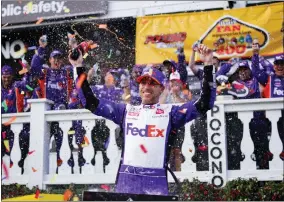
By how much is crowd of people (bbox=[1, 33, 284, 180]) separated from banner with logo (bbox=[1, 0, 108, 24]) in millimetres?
1563

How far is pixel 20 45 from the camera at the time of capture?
1023 centimetres

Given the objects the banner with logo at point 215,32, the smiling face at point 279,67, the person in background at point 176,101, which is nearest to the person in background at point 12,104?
the person in background at point 176,101

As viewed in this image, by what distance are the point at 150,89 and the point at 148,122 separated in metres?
0.28

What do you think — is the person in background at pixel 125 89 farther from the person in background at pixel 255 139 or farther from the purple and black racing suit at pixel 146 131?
the purple and black racing suit at pixel 146 131

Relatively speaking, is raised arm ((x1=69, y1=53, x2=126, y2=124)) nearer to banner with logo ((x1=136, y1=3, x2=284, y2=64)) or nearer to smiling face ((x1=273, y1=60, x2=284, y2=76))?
smiling face ((x1=273, y1=60, x2=284, y2=76))

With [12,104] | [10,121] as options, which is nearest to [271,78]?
[10,121]

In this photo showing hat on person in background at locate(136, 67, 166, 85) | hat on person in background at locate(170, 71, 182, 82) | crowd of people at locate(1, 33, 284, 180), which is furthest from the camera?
hat on person in background at locate(170, 71, 182, 82)

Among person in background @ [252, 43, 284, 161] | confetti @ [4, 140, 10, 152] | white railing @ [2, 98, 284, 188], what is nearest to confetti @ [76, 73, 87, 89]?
white railing @ [2, 98, 284, 188]

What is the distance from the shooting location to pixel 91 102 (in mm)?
4262

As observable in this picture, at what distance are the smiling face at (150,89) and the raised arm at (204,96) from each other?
9.7 inches

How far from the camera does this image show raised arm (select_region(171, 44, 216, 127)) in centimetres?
407

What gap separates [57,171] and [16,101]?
54.9 inches

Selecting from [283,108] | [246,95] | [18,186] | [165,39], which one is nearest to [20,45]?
[165,39]

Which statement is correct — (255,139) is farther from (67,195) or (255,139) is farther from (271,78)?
(67,195)
